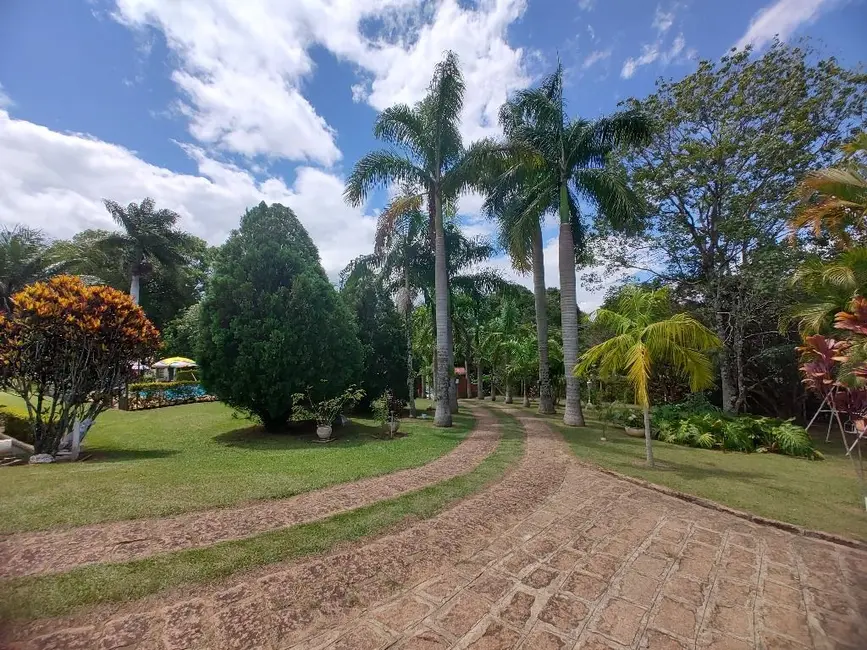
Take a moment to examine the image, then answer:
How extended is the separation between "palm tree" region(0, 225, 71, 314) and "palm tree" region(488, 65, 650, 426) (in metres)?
30.4

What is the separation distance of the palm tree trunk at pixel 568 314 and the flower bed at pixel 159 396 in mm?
14619

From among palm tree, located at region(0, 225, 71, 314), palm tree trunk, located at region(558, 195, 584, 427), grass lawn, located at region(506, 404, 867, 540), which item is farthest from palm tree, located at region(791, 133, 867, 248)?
palm tree, located at region(0, 225, 71, 314)

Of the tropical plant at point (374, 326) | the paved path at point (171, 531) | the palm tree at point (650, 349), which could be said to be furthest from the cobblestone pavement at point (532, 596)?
the tropical plant at point (374, 326)

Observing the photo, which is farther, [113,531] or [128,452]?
[128,452]

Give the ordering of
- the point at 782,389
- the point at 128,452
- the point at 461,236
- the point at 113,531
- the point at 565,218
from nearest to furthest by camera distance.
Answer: the point at 113,531 < the point at 128,452 < the point at 565,218 < the point at 782,389 < the point at 461,236

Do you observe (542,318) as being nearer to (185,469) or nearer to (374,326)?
(374,326)

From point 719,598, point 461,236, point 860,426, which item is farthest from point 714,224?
point 719,598

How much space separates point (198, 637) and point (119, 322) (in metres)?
7.59

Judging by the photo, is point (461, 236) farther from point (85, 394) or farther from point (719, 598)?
point (719, 598)

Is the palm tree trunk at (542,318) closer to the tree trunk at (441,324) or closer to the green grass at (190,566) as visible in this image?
the tree trunk at (441,324)

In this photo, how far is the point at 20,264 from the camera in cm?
2425

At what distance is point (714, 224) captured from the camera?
549 inches

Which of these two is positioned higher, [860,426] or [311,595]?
[860,426]

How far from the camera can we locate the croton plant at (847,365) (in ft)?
13.1
